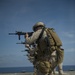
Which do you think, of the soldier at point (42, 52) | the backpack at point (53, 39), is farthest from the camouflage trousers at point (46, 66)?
the backpack at point (53, 39)

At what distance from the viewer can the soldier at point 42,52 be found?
8031 millimetres

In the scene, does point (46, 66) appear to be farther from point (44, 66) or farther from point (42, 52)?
point (42, 52)

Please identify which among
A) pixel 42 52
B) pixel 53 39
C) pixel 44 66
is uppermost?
pixel 53 39

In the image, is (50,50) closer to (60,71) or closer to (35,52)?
(35,52)

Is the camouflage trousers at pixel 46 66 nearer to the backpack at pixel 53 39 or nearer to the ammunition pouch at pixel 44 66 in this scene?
the ammunition pouch at pixel 44 66

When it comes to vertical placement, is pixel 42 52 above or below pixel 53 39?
below

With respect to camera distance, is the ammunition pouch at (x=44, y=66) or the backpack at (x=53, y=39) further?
the ammunition pouch at (x=44, y=66)

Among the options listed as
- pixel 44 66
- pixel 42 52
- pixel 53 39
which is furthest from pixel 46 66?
pixel 53 39

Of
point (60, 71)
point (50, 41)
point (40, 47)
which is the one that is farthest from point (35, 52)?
point (60, 71)

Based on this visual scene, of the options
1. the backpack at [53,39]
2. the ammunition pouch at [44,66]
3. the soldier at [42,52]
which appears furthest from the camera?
the ammunition pouch at [44,66]

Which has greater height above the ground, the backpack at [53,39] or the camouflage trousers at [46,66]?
the backpack at [53,39]

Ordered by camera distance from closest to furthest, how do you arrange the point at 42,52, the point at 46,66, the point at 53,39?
1. the point at 53,39
2. the point at 46,66
3. the point at 42,52

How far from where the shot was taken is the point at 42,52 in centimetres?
826

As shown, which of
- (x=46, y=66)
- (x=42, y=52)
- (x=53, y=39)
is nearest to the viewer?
(x=53, y=39)
